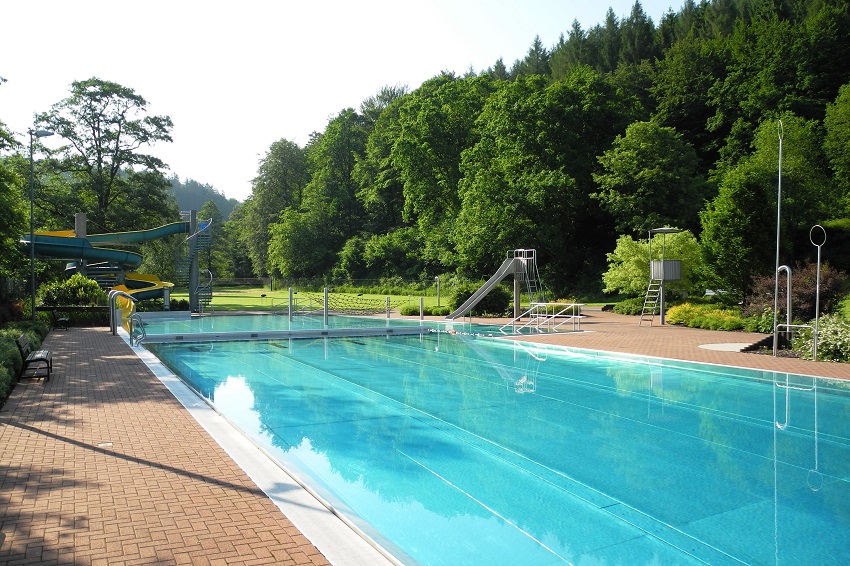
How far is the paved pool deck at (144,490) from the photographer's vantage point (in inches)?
185

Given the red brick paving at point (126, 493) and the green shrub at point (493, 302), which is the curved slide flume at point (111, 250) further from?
the red brick paving at point (126, 493)

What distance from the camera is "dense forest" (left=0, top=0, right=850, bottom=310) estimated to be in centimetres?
3225

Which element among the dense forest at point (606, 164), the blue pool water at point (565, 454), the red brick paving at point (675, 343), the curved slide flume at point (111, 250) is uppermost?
the dense forest at point (606, 164)

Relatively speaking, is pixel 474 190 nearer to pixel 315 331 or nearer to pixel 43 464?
pixel 315 331

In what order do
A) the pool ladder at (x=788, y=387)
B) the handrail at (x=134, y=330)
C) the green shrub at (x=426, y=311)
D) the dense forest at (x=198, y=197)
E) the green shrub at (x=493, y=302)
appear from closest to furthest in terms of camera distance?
1. the pool ladder at (x=788, y=387)
2. the handrail at (x=134, y=330)
3. the green shrub at (x=493, y=302)
4. the green shrub at (x=426, y=311)
5. the dense forest at (x=198, y=197)

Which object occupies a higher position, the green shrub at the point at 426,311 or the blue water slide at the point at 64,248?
the blue water slide at the point at 64,248

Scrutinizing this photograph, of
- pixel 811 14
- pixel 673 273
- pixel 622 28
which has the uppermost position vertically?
pixel 622 28

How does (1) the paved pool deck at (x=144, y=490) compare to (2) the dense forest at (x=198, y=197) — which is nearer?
(1) the paved pool deck at (x=144, y=490)

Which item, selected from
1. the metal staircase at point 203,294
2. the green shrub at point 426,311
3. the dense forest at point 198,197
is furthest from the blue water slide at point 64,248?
the dense forest at point 198,197

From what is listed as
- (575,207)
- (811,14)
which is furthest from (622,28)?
(575,207)

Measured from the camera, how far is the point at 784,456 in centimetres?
869

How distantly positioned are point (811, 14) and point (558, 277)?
28.0 meters

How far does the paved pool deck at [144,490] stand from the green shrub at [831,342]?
13980 millimetres

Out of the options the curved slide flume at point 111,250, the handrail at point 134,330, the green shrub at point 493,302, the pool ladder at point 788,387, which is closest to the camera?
the pool ladder at point 788,387
